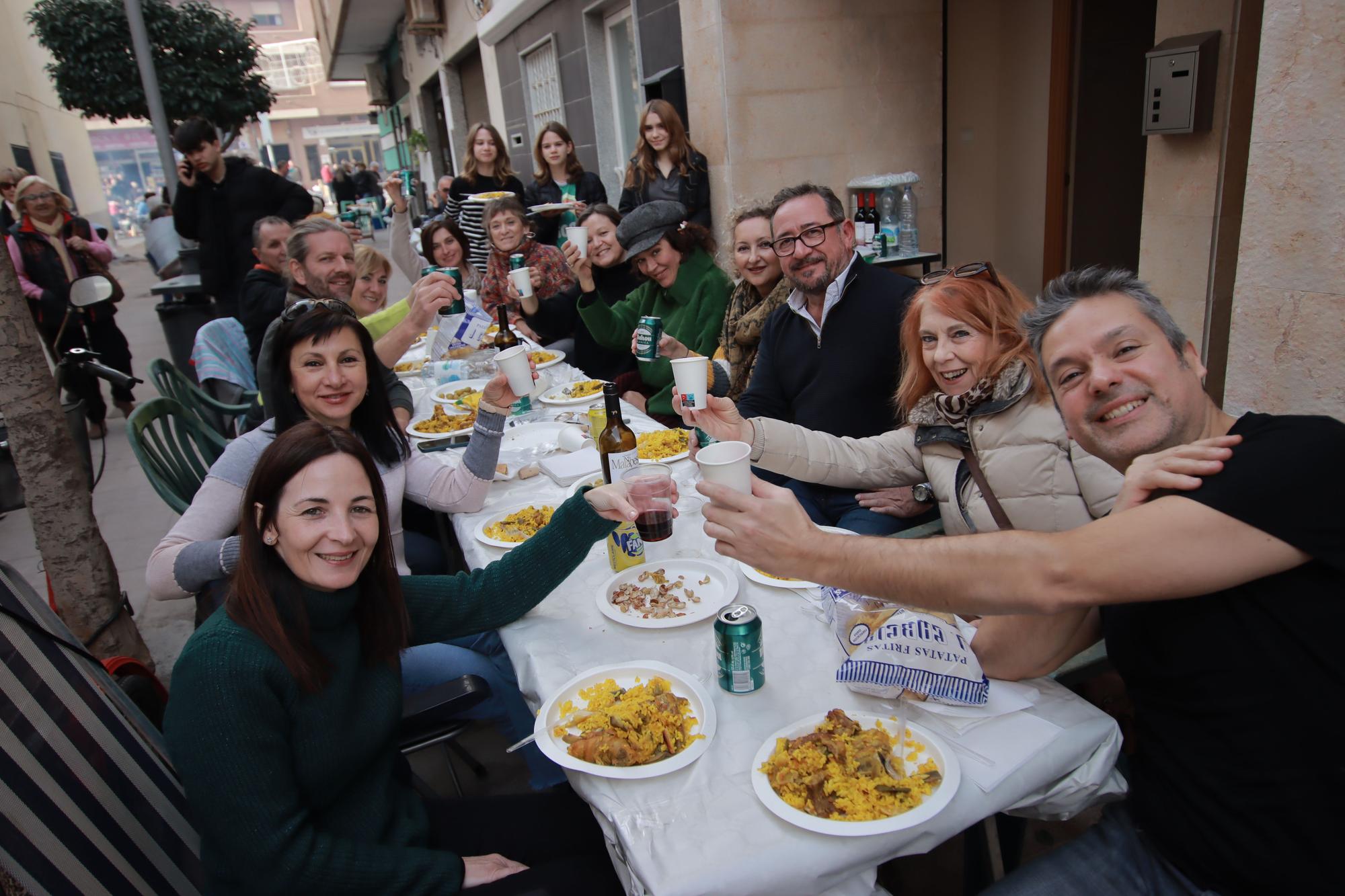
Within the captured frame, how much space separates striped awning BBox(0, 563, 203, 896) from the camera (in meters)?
1.21

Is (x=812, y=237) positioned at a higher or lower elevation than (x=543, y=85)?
lower

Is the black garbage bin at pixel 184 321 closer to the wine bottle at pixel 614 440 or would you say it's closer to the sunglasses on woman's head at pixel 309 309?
the sunglasses on woman's head at pixel 309 309

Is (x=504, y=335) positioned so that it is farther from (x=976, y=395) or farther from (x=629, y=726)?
(x=629, y=726)

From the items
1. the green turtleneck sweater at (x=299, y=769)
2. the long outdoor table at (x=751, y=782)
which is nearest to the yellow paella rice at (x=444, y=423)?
the long outdoor table at (x=751, y=782)

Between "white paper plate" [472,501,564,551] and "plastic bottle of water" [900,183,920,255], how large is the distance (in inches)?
170

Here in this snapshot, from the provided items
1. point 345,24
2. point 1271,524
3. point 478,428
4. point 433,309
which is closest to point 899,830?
point 1271,524

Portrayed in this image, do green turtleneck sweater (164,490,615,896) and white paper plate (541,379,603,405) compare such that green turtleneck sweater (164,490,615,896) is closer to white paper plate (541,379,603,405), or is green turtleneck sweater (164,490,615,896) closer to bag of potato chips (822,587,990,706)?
bag of potato chips (822,587,990,706)

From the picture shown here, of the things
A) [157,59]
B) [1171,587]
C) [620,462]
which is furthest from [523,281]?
[157,59]

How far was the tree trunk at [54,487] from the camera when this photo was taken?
246cm

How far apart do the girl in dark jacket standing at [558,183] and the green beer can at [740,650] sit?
217 inches

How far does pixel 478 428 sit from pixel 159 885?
1.46 m

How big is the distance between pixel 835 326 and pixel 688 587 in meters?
1.45

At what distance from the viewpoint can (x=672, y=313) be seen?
14.1ft

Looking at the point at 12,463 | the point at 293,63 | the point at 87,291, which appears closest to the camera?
the point at 12,463
